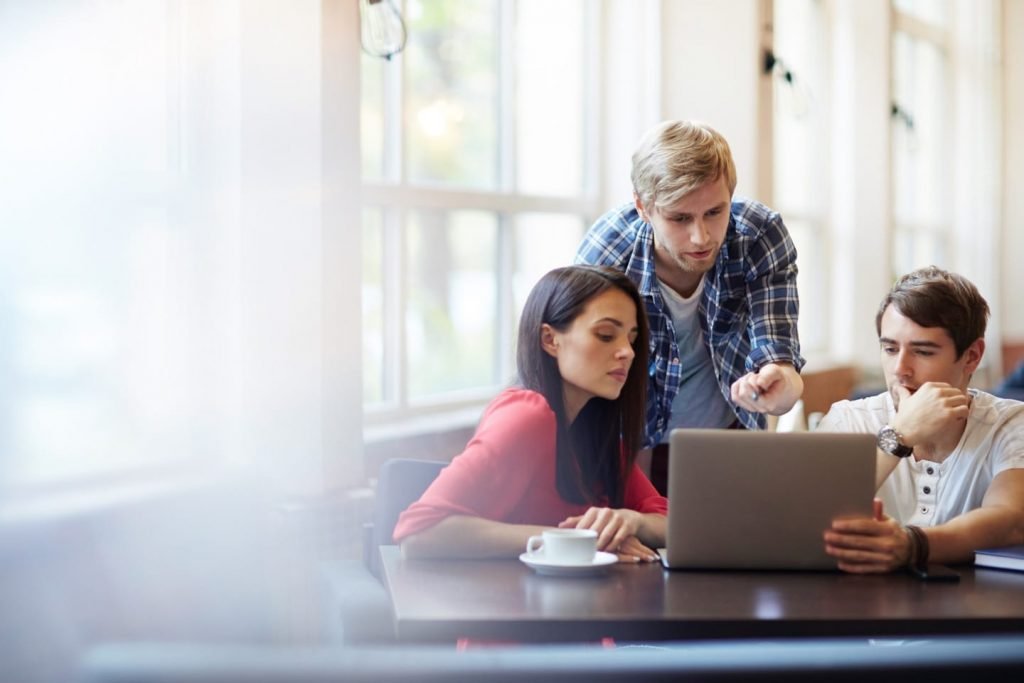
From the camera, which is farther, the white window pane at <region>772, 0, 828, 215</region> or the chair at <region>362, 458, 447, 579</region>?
the white window pane at <region>772, 0, 828, 215</region>

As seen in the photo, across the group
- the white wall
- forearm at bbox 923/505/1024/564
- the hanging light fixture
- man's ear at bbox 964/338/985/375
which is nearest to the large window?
the hanging light fixture

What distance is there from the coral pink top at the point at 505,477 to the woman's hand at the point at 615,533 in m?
0.11

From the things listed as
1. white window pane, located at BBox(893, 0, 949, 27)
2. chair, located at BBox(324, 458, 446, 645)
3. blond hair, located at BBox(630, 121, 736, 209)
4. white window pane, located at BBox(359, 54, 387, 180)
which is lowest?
chair, located at BBox(324, 458, 446, 645)

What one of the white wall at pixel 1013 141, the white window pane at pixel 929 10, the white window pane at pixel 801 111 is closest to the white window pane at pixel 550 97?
the white window pane at pixel 801 111

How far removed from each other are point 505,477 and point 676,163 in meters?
0.71

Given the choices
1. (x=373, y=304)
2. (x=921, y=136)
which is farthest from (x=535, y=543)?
(x=921, y=136)

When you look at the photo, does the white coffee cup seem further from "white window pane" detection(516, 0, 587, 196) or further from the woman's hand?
"white window pane" detection(516, 0, 587, 196)

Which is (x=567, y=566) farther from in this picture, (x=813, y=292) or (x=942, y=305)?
(x=813, y=292)

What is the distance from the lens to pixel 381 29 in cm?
340

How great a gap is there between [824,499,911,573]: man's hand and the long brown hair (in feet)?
1.59

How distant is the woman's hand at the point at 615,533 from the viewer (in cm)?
193

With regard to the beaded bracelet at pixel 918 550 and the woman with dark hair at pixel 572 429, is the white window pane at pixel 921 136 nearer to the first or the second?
the woman with dark hair at pixel 572 429

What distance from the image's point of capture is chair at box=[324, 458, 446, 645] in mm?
1916

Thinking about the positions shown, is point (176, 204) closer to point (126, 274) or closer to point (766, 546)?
point (126, 274)
